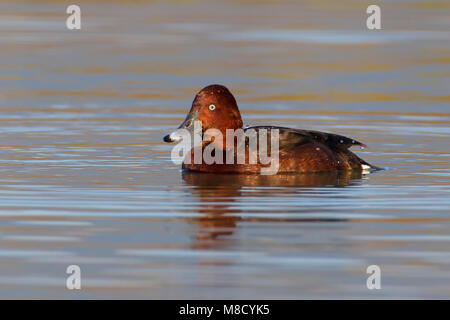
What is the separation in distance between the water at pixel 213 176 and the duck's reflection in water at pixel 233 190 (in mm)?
25

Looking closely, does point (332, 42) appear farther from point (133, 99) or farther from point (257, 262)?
point (257, 262)

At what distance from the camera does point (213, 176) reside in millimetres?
11977

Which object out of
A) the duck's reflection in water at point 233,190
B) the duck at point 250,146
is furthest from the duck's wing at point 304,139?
the duck's reflection in water at point 233,190

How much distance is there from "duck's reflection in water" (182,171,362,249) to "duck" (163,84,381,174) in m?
0.10

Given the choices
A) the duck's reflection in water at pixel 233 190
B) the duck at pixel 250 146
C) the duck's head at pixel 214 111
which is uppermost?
the duck's head at pixel 214 111

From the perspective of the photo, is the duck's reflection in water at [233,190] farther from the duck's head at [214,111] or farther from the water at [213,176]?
the duck's head at [214,111]

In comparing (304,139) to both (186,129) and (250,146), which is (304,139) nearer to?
(250,146)

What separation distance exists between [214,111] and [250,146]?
646mm

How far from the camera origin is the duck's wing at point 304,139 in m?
12.2

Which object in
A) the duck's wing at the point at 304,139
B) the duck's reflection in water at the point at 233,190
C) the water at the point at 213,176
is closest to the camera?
the water at the point at 213,176

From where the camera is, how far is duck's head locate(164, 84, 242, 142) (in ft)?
41.2

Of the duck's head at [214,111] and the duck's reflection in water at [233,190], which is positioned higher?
the duck's head at [214,111]

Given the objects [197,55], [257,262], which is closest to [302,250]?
[257,262]

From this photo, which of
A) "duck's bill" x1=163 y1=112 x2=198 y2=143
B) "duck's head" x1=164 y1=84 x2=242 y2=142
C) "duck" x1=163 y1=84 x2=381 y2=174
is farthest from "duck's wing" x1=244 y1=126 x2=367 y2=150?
"duck's bill" x1=163 y1=112 x2=198 y2=143
